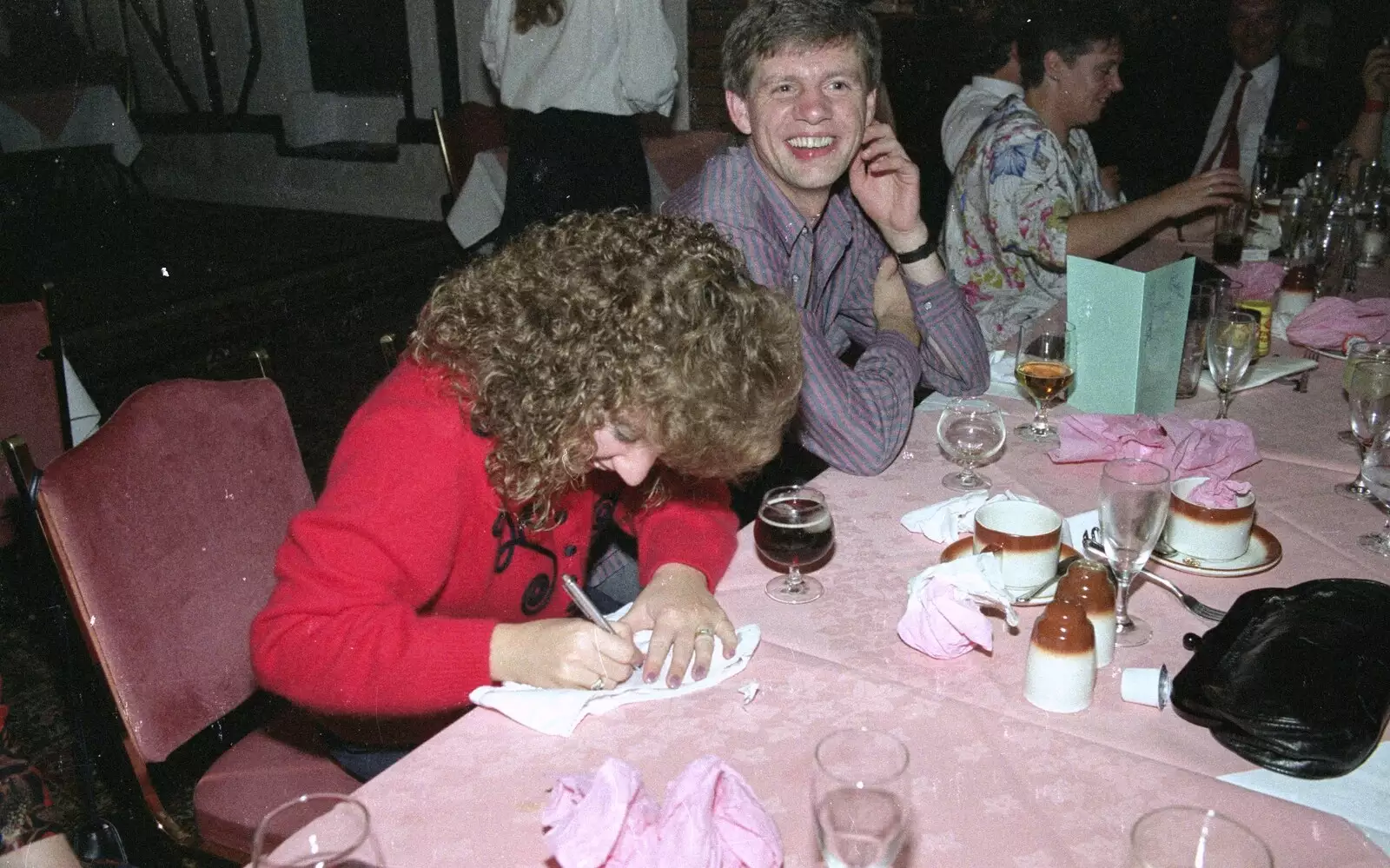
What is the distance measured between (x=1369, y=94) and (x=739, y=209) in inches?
138

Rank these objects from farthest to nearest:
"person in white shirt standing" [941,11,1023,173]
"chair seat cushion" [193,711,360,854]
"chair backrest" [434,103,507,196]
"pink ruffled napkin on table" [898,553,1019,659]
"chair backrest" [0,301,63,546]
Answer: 1. "chair backrest" [434,103,507,196]
2. "person in white shirt standing" [941,11,1023,173]
3. "chair backrest" [0,301,63,546]
4. "chair seat cushion" [193,711,360,854]
5. "pink ruffled napkin on table" [898,553,1019,659]

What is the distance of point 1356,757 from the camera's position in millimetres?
977

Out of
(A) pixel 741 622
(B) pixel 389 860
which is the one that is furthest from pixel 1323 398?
(B) pixel 389 860

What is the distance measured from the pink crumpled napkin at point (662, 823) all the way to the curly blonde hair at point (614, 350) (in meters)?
0.44

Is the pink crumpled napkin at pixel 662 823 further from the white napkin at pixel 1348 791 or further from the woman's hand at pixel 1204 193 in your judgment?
the woman's hand at pixel 1204 193

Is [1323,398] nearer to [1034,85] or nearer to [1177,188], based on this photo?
[1177,188]

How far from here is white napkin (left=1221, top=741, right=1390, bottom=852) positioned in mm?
928

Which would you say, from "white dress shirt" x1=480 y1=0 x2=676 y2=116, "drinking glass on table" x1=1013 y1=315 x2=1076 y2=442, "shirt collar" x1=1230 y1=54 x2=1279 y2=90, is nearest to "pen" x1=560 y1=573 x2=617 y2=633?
"drinking glass on table" x1=1013 y1=315 x2=1076 y2=442

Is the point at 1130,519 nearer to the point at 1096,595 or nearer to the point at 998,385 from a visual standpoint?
the point at 1096,595

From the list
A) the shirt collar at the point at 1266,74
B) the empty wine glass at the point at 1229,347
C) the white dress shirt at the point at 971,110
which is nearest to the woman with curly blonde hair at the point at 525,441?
the empty wine glass at the point at 1229,347

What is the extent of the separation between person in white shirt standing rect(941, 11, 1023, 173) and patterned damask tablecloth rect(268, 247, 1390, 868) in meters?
2.22

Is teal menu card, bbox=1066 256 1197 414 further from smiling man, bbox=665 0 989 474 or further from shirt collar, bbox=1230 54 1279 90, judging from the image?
shirt collar, bbox=1230 54 1279 90

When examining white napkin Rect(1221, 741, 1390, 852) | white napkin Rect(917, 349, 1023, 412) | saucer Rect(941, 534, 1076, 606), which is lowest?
white napkin Rect(1221, 741, 1390, 852)

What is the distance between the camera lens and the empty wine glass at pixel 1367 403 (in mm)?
1503
